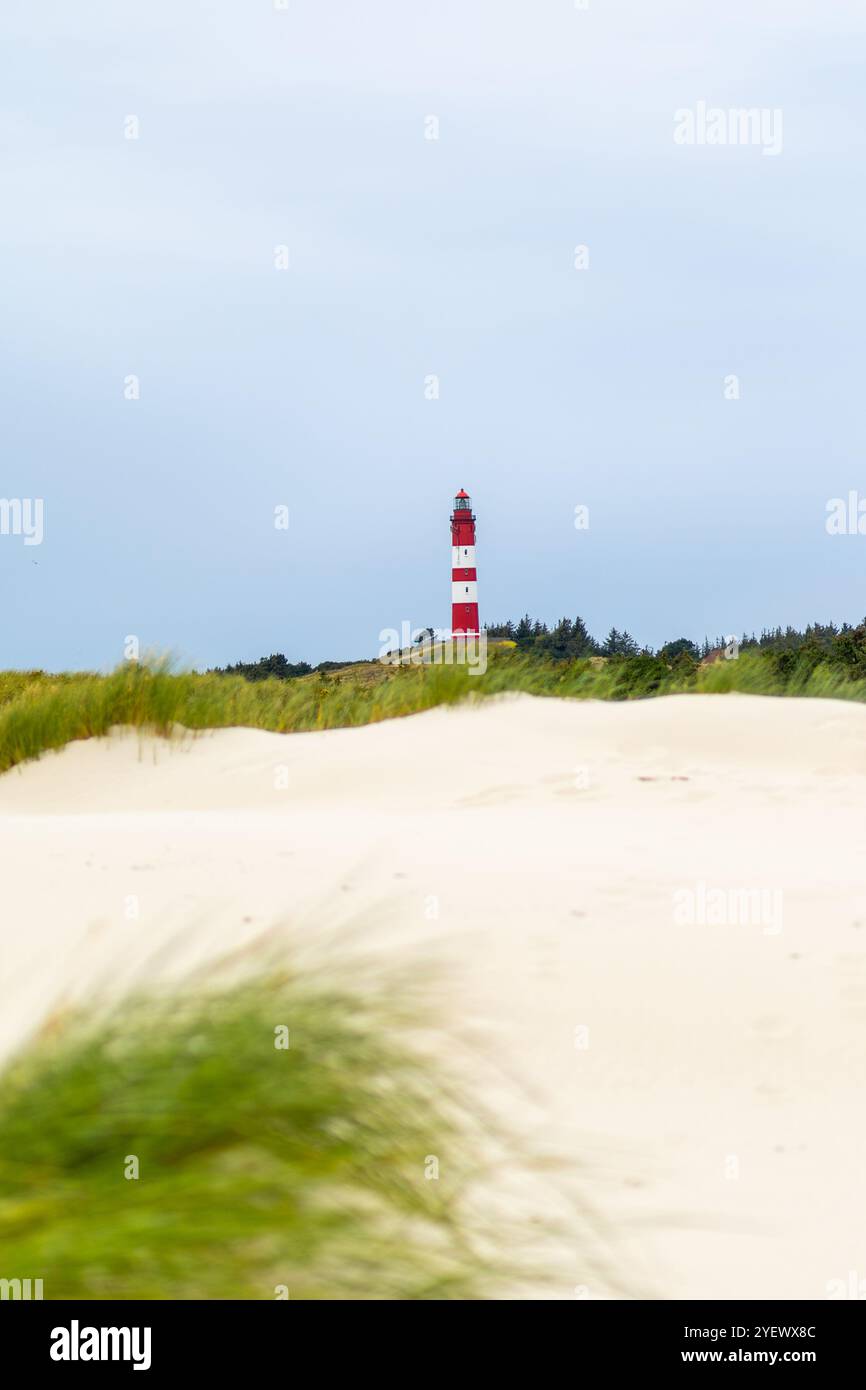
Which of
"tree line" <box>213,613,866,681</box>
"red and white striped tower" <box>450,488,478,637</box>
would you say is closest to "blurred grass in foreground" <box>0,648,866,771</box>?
"tree line" <box>213,613,866,681</box>

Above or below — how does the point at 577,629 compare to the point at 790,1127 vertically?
above

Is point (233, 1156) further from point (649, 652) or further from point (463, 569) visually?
point (463, 569)

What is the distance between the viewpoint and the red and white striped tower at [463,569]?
1350 inches

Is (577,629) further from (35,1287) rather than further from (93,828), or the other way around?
(35,1287)

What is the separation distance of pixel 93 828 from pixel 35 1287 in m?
4.95

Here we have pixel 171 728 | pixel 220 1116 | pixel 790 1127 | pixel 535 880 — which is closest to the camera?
pixel 220 1116

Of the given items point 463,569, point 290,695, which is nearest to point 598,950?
point 290,695

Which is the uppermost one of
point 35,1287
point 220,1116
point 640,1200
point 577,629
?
point 577,629

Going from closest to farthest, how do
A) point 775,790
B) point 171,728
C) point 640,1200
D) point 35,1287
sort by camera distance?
point 35,1287 → point 640,1200 → point 775,790 → point 171,728

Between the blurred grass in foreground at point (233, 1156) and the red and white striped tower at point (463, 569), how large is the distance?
3060 centimetres

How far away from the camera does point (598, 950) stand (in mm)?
5078

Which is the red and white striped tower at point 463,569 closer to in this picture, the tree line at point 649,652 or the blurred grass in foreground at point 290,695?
the tree line at point 649,652

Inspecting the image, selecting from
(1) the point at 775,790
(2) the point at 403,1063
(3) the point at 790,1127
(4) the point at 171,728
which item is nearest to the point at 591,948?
(3) the point at 790,1127
